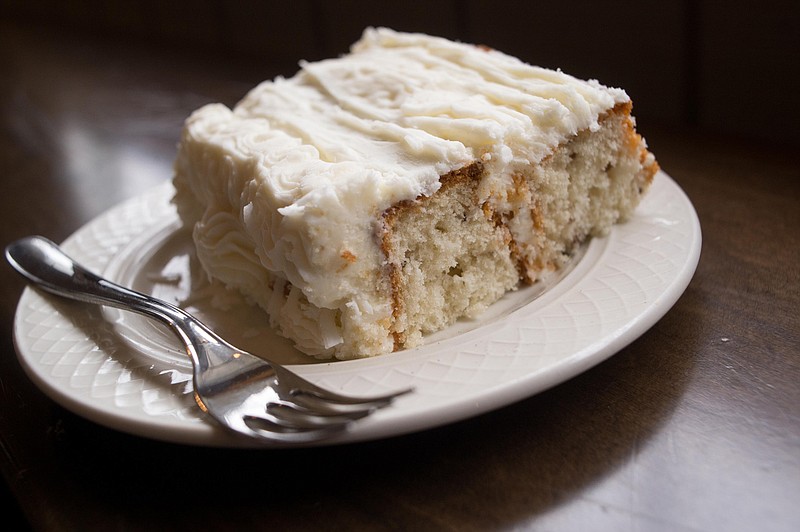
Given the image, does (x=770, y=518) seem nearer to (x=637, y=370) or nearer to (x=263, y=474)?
(x=637, y=370)

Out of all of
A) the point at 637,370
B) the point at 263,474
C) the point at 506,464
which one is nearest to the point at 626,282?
the point at 637,370

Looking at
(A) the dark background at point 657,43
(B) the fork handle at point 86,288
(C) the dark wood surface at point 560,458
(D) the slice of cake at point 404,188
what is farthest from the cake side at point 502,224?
(A) the dark background at point 657,43

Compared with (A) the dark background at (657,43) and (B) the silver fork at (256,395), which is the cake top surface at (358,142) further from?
(A) the dark background at (657,43)

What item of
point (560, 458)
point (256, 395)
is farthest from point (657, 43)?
point (256, 395)

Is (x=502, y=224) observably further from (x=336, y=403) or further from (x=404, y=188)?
(x=336, y=403)

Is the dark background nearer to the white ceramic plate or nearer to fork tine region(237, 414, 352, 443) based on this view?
the white ceramic plate

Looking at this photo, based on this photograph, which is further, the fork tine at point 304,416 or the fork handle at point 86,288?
the fork handle at point 86,288
